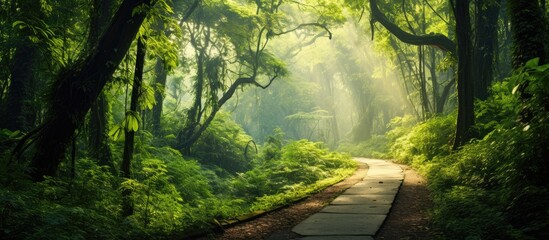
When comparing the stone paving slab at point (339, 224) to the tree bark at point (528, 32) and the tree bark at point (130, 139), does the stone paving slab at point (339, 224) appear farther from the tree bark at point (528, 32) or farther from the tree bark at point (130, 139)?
the tree bark at point (528, 32)

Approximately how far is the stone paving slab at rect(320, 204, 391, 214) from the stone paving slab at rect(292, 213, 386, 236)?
23 centimetres

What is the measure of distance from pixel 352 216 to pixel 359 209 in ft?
1.82

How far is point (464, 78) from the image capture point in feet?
31.9

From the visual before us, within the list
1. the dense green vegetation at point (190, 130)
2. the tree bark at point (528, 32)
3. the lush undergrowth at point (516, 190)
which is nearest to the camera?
the lush undergrowth at point (516, 190)

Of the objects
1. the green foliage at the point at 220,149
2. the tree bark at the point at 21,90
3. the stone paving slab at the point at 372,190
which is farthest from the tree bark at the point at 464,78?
the green foliage at the point at 220,149

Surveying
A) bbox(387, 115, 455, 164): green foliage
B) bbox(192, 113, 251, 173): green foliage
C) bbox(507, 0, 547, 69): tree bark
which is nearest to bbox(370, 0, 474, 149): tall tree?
bbox(387, 115, 455, 164): green foliage

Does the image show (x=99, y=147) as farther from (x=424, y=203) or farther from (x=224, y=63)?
(x=224, y=63)

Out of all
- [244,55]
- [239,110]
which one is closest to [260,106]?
[239,110]

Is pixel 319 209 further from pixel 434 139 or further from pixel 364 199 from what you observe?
pixel 434 139

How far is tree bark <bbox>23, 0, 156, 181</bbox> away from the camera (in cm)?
505

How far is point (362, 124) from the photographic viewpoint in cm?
3884

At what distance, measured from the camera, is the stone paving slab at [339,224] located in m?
4.44

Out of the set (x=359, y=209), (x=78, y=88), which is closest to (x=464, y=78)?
(x=359, y=209)

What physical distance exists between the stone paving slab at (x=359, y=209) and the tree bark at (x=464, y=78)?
5011mm
